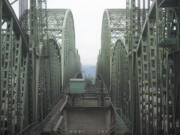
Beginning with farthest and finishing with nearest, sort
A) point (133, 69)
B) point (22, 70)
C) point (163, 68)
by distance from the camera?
point (22, 70), point (133, 69), point (163, 68)

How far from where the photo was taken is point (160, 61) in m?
11.3

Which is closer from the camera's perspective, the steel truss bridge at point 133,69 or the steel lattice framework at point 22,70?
the steel truss bridge at point 133,69

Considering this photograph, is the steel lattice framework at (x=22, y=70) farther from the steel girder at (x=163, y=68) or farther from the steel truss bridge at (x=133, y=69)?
the steel girder at (x=163, y=68)

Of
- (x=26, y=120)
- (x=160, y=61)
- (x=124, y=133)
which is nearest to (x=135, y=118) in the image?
(x=124, y=133)

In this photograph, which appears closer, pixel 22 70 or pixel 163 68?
pixel 163 68

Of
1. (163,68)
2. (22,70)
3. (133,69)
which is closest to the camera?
(163,68)

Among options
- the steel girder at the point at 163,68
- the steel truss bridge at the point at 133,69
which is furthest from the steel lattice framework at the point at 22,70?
the steel girder at the point at 163,68

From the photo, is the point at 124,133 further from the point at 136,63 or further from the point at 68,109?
the point at 68,109

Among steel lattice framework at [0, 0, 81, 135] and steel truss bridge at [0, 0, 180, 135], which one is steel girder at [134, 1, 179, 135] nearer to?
steel truss bridge at [0, 0, 180, 135]

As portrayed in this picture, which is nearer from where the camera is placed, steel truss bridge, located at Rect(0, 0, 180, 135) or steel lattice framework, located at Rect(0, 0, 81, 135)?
steel truss bridge, located at Rect(0, 0, 180, 135)

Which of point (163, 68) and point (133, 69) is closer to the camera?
point (163, 68)

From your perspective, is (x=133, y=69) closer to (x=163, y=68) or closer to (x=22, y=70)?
(x=163, y=68)

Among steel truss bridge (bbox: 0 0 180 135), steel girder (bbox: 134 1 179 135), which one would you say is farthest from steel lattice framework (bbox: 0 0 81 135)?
A: steel girder (bbox: 134 1 179 135)

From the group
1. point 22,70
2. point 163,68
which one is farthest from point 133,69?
point 22,70
